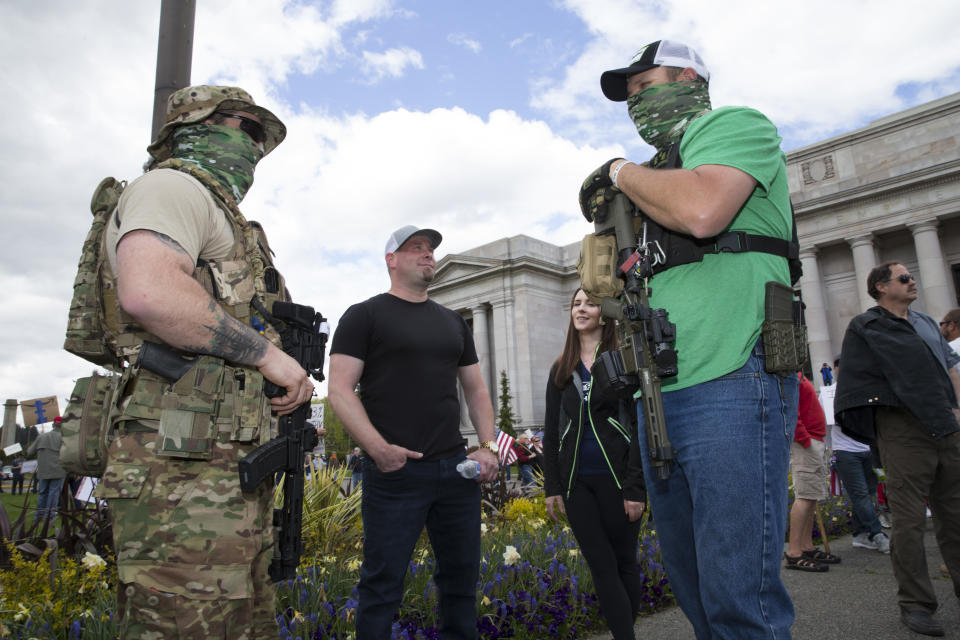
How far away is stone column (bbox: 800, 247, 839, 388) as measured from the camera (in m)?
27.2

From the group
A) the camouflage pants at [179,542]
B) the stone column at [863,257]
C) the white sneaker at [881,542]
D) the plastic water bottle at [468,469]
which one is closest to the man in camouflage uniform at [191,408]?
the camouflage pants at [179,542]

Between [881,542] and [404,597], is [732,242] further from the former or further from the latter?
[881,542]

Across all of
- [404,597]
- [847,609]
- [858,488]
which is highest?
[858,488]

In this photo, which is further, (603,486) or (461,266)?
(461,266)

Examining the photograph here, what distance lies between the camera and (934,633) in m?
4.11

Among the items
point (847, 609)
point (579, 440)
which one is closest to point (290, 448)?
point (579, 440)

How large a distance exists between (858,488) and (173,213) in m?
7.80

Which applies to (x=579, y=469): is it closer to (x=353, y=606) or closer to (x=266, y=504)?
(x=353, y=606)

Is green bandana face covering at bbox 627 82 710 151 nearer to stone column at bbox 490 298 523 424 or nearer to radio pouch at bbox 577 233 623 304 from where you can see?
radio pouch at bbox 577 233 623 304

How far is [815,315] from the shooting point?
27953mm

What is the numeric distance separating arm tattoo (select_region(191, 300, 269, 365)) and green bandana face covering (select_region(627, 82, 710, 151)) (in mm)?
1654

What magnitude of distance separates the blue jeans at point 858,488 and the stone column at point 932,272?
71.5 ft

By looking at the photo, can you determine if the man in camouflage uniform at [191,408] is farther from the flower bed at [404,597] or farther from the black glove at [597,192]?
the flower bed at [404,597]

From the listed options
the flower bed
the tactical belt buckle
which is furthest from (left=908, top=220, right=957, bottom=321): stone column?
the tactical belt buckle
